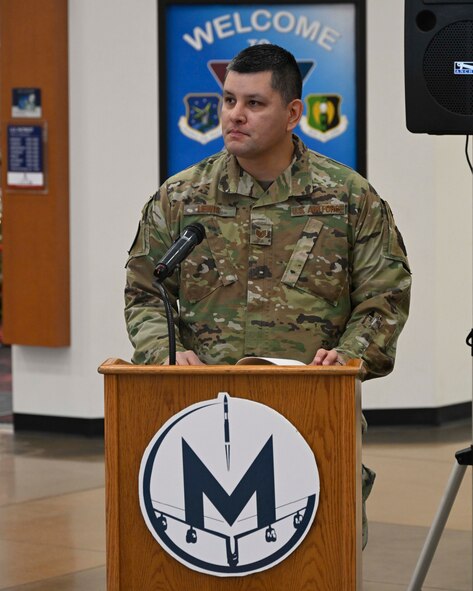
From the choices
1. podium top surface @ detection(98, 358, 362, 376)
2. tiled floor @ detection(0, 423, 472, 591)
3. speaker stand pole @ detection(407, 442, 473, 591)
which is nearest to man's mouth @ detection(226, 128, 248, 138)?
podium top surface @ detection(98, 358, 362, 376)

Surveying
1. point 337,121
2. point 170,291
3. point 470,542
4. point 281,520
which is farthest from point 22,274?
point 281,520

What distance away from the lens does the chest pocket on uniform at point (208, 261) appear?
12.5 ft

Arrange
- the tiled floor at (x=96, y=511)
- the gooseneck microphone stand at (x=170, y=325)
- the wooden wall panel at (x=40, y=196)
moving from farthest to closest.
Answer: the wooden wall panel at (x=40, y=196), the tiled floor at (x=96, y=511), the gooseneck microphone stand at (x=170, y=325)

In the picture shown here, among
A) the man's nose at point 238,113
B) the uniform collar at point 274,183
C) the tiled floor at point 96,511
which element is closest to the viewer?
the man's nose at point 238,113

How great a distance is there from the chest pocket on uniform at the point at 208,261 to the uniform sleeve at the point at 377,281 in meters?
0.36

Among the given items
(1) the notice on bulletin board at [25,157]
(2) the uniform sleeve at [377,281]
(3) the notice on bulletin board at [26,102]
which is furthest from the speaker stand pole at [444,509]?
(3) the notice on bulletin board at [26,102]

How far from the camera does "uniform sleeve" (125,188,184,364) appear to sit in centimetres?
377

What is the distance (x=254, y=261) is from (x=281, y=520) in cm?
93

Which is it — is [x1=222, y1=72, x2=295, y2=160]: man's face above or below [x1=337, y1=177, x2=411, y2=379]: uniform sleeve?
above

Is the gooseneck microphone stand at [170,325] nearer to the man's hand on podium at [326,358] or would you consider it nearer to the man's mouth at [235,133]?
the man's hand on podium at [326,358]

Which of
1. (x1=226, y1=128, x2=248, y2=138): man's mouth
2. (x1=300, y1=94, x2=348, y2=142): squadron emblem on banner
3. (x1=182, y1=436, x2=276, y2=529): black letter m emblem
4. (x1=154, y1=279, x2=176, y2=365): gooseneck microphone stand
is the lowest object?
(x1=182, y1=436, x2=276, y2=529): black letter m emblem

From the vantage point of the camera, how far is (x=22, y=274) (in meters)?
9.21

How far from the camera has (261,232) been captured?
3781 mm

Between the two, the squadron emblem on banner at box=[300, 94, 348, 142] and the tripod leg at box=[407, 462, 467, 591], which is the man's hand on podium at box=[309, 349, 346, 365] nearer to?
the tripod leg at box=[407, 462, 467, 591]
